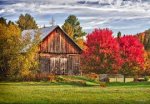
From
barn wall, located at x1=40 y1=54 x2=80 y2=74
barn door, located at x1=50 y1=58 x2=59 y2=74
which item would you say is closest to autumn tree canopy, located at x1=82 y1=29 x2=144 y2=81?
barn wall, located at x1=40 y1=54 x2=80 y2=74

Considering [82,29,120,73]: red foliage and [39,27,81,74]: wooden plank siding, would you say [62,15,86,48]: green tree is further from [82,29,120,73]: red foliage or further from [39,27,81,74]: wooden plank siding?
[82,29,120,73]: red foliage

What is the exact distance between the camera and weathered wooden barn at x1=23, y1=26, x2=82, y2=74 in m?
53.4

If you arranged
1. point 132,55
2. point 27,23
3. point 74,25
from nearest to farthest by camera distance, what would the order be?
1. point 27,23
2. point 74,25
3. point 132,55

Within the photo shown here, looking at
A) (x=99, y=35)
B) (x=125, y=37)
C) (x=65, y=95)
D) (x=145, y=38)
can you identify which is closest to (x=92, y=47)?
(x=99, y=35)

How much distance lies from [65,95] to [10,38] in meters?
17.3

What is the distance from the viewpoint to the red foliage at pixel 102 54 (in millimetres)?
60750

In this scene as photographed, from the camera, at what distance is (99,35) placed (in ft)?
202

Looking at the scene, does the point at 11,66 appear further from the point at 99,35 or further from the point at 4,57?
the point at 99,35

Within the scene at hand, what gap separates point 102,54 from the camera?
61.0 metres

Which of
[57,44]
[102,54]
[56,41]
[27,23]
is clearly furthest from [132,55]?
[27,23]

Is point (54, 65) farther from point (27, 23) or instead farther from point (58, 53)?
point (27, 23)

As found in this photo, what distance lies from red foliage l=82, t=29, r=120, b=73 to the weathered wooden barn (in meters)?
4.14

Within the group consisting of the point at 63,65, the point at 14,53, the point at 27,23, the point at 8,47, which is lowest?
the point at 63,65

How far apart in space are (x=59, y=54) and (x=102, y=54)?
309 inches
